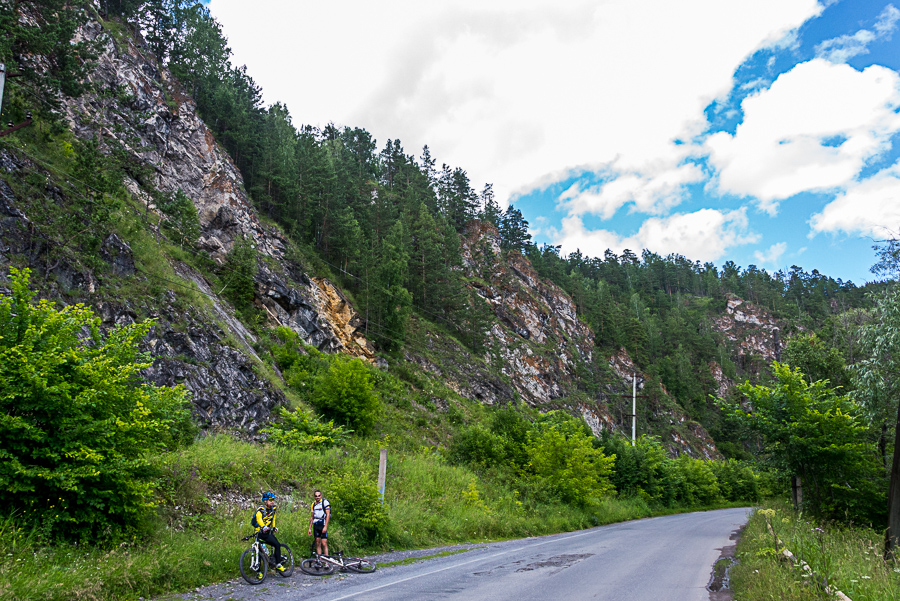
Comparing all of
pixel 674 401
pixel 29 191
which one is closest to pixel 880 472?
pixel 29 191

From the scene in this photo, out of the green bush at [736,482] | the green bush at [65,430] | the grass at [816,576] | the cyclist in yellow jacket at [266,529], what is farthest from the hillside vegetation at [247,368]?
the grass at [816,576]

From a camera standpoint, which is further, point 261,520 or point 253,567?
point 261,520

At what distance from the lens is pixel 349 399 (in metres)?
25.0

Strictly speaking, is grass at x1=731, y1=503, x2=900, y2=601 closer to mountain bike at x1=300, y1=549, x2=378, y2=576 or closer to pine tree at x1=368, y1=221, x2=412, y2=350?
mountain bike at x1=300, y1=549, x2=378, y2=576

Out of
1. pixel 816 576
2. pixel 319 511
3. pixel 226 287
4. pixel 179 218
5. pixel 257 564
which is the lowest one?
pixel 257 564

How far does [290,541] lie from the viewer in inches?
445

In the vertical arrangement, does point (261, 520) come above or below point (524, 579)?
above

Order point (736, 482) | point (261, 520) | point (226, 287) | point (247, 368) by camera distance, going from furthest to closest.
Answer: point (736, 482) → point (226, 287) → point (247, 368) → point (261, 520)

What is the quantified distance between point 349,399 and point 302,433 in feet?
19.6

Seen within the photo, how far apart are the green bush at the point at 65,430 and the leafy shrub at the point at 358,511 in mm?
5786

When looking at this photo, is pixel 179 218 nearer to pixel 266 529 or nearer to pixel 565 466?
pixel 266 529

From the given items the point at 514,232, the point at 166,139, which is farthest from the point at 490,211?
the point at 166,139

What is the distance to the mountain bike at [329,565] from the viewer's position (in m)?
9.96

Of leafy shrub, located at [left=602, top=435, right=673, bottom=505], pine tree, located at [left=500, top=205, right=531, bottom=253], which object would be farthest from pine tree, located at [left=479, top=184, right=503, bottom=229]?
leafy shrub, located at [left=602, top=435, right=673, bottom=505]
